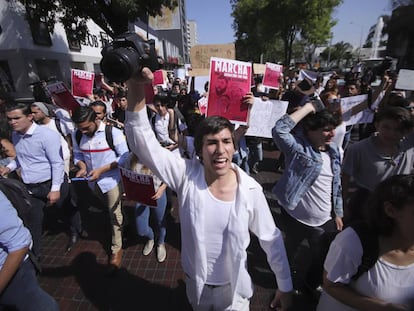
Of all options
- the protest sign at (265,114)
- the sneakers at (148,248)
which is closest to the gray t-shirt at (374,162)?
the protest sign at (265,114)

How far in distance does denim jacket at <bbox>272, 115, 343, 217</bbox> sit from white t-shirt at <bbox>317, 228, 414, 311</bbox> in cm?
85

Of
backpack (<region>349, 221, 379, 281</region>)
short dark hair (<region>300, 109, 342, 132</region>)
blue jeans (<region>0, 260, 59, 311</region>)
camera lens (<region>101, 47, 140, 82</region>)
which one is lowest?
blue jeans (<region>0, 260, 59, 311</region>)

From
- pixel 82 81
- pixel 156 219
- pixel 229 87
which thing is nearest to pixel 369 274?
pixel 229 87

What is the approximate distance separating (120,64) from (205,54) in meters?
3.84

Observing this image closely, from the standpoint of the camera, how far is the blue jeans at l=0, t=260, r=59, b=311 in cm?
157

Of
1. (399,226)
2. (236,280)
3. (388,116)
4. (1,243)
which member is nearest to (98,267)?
(1,243)

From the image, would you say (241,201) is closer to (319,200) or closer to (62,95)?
(319,200)

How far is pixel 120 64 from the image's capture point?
1181 millimetres

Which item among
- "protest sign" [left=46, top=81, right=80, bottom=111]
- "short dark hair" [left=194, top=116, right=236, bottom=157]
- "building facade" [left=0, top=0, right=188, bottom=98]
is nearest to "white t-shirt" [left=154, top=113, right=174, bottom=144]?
"protest sign" [left=46, top=81, right=80, bottom=111]

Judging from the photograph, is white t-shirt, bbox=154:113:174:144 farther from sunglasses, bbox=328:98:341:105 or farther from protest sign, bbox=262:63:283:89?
sunglasses, bbox=328:98:341:105

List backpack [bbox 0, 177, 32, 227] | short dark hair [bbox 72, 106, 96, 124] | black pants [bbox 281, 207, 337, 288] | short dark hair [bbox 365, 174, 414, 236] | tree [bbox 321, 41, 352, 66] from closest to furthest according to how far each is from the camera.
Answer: short dark hair [bbox 365, 174, 414, 236] → backpack [bbox 0, 177, 32, 227] → black pants [bbox 281, 207, 337, 288] → short dark hair [bbox 72, 106, 96, 124] → tree [bbox 321, 41, 352, 66]

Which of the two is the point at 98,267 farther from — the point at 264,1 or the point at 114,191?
the point at 264,1

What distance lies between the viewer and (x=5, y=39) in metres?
13.0

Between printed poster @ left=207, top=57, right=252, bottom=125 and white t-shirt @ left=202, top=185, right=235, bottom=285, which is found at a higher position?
printed poster @ left=207, top=57, right=252, bottom=125
